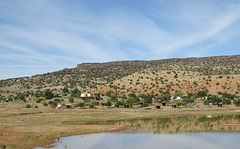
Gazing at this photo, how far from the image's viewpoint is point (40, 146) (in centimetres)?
2547

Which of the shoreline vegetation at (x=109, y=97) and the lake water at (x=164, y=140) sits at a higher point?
the shoreline vegetation at (x=109, y=97)

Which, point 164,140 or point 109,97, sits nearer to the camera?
point 164,140

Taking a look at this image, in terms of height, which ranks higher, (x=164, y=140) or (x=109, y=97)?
(x=109, y=97)

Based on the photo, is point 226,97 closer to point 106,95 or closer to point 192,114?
point 192,114

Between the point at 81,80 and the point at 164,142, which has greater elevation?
the point at 81,80

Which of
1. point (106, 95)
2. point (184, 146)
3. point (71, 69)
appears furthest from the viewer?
point (71, 69)

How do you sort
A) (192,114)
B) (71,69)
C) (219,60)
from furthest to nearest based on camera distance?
(71,69) → (219,60) → (192,114)

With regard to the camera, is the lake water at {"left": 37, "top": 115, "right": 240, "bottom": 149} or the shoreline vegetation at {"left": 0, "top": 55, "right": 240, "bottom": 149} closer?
the lake water at {"left": 37, "top": 115, "right": 240, "bottom": 149}

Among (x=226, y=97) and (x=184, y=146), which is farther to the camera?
(x=226, y=97)

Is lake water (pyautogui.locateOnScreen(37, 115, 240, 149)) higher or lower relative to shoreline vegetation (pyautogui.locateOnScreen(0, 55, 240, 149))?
lower

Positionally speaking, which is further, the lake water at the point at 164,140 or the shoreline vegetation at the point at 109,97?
the shoreline vegetation at the point at 109,97

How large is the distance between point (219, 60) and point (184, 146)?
13347 cm

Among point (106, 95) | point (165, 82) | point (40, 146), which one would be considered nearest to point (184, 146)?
point (40, 146)

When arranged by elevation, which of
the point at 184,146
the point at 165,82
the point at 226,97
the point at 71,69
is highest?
the point at 71,69
